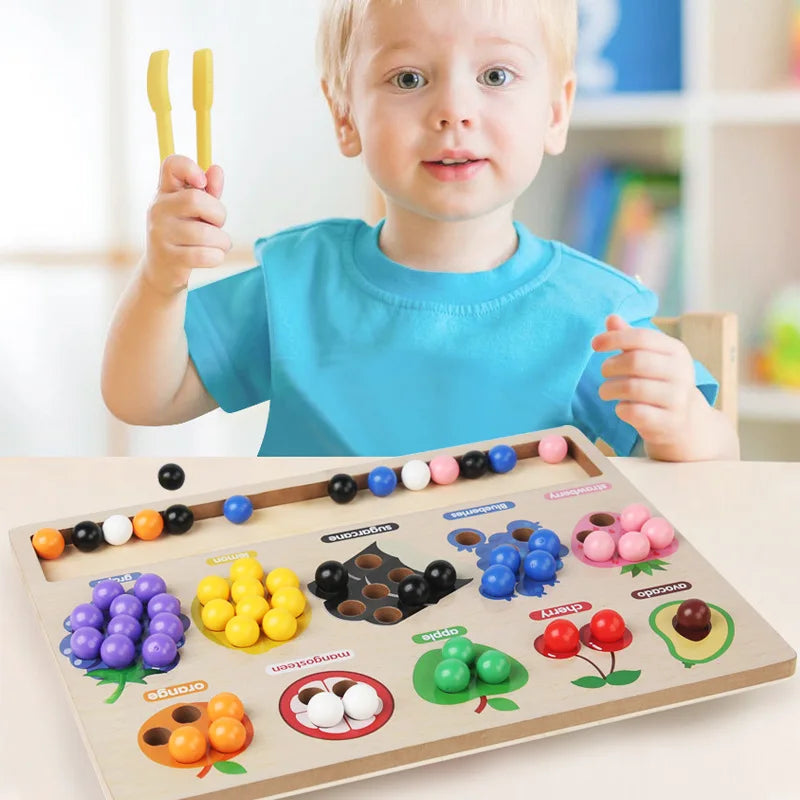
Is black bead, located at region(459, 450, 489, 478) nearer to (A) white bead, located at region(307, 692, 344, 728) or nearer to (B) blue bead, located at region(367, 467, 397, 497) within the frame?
(B) blue bead, located at region(367, 467, 397, 497)

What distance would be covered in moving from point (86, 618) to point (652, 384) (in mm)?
423

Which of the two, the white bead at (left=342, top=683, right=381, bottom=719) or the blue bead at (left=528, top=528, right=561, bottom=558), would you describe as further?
the blue bead at (left=528, top=528, right=561, bottom=558)

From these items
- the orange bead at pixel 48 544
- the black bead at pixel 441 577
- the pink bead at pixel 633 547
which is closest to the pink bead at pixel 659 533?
the pink bead at pixel 633 547

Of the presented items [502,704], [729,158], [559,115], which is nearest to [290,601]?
[502,704]

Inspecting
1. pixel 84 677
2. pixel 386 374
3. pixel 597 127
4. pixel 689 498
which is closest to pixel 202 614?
pixel 84 677

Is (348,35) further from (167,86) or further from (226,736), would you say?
(226,736)

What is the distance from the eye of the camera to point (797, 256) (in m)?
2.15

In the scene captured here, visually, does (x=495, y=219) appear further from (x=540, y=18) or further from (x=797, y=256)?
(x=797, y=256)

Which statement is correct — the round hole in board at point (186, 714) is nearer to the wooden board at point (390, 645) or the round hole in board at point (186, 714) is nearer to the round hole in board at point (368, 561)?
the wooden board at point (390, 645)

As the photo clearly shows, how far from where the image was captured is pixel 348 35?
104 cm

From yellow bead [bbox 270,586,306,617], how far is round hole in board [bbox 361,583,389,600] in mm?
32

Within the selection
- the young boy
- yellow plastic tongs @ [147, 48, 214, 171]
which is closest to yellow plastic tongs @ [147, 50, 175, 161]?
yellow plastic tongs @ [147, 48, 214, 171]

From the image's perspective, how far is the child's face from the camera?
975 mm

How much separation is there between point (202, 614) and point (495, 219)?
1.98 feet
